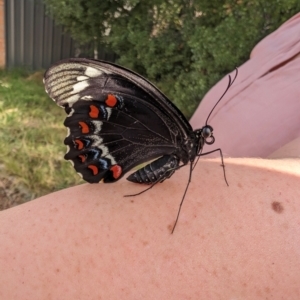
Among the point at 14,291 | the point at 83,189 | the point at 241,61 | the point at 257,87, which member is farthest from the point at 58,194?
the point at 241,61

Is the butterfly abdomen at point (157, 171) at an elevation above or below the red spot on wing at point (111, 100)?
below

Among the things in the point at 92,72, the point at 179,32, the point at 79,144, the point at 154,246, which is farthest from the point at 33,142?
the point at 154,246

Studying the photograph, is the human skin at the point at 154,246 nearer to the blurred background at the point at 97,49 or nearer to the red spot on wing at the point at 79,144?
the red spot on wing at the point at 79,144

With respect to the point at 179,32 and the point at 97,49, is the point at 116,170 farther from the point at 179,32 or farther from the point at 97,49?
the point at 97,49

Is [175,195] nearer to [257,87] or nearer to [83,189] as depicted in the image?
[83,189]

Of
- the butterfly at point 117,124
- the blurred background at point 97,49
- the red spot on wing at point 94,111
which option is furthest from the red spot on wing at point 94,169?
the blurred background at point 97,49

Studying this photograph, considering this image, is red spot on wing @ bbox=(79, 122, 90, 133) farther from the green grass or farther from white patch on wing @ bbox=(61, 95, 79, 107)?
the green grass

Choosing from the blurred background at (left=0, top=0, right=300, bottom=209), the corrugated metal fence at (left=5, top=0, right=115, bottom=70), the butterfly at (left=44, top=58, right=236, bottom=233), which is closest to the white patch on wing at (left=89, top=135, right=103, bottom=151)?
the butterfly at (left=44, top=58, right=236, bottom=233)
